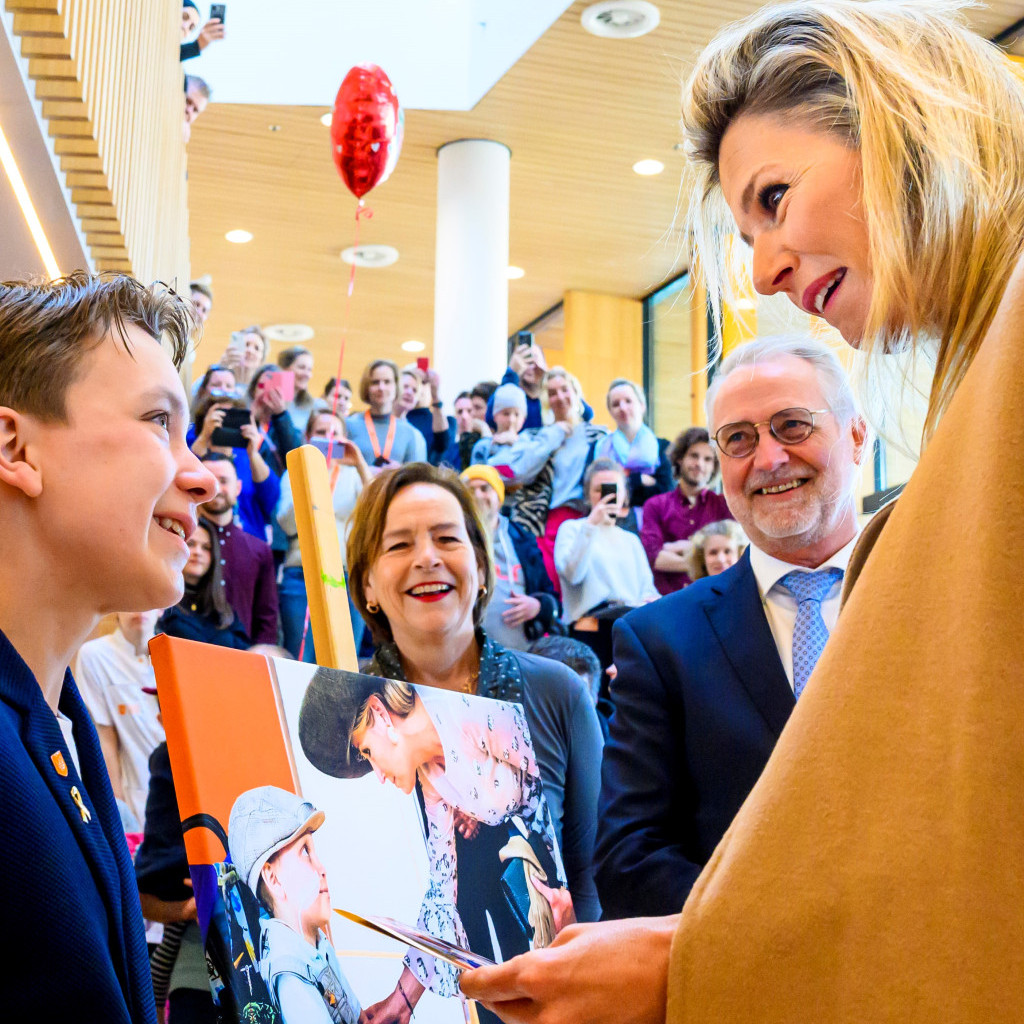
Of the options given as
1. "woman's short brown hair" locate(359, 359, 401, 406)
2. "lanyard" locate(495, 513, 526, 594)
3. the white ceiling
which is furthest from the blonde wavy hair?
the white ceiling

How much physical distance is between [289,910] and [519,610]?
3595mm

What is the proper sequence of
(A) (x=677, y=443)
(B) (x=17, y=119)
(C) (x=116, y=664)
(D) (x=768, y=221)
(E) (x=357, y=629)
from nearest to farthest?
1. (D) (x=768, y=221)
2. (B) (x=17, y=119)
3. (C) (x=116, y=664)
4. (E) (x=357, y=629)
5. (A) (x=677, y=443)

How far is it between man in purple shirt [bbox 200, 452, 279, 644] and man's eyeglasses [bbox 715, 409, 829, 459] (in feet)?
9.64

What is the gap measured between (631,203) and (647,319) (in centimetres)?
243

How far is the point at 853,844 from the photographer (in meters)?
0.81

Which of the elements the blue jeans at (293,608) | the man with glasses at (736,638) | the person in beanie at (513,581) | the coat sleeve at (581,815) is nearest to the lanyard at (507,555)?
the person in beanie at (513,581)

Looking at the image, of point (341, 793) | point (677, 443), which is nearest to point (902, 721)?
point (341, 793)

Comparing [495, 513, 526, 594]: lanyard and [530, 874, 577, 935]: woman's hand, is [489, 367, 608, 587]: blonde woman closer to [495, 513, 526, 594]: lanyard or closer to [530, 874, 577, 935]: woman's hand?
[495, 513, 526, 594]: lanyard

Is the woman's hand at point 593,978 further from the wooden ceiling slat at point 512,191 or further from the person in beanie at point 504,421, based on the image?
the wooden ceiling slat at point 512,191

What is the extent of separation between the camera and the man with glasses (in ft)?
6.29

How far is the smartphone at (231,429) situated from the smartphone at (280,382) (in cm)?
56

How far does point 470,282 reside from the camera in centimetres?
1047

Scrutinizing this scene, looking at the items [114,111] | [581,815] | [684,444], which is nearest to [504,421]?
[684,444]

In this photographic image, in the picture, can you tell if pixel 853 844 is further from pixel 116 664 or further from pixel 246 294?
pixel 246 294
